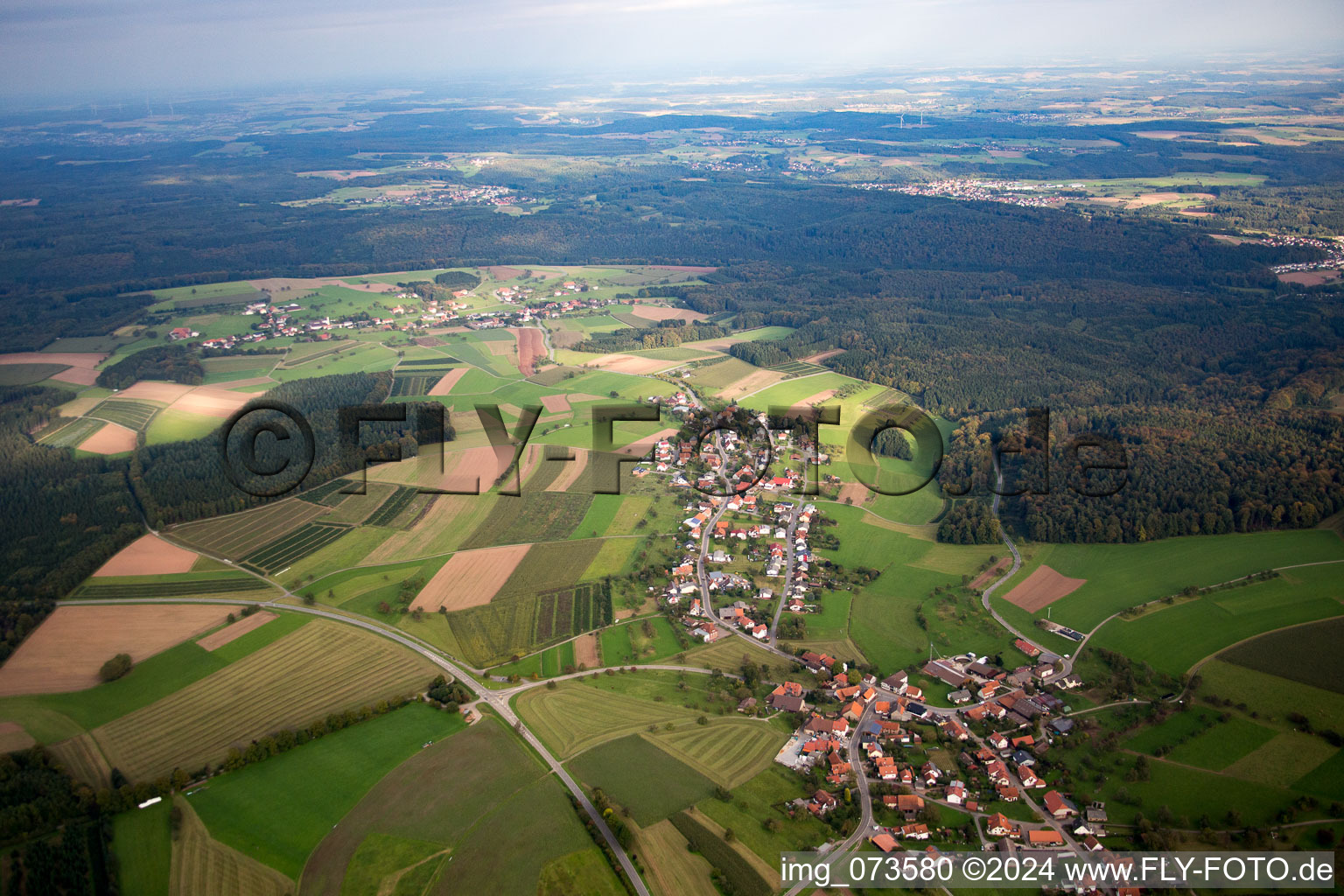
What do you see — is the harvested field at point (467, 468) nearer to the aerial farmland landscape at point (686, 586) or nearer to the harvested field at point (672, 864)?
the aerial farmland landscape at point (686, 586)

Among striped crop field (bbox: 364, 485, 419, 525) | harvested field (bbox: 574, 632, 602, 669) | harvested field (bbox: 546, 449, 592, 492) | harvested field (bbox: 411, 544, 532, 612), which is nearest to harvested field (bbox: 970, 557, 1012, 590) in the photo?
harvested field (bbox: 574, 632, 602, 669)

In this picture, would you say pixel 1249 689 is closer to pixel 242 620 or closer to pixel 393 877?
pixel 393 877

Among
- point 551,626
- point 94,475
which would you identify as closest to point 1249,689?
point 551,626

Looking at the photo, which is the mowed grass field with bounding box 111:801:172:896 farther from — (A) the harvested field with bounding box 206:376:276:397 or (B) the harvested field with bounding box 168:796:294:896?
(A) the harvested field with bounding box 206:376:276:397

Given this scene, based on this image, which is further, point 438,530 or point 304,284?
point 304,284

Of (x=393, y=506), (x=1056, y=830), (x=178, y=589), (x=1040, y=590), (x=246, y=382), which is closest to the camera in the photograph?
(x=1056, y=830)

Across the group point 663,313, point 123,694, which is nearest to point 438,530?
point 123,694

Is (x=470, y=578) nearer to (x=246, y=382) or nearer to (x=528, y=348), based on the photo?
(x=246, y=382)
